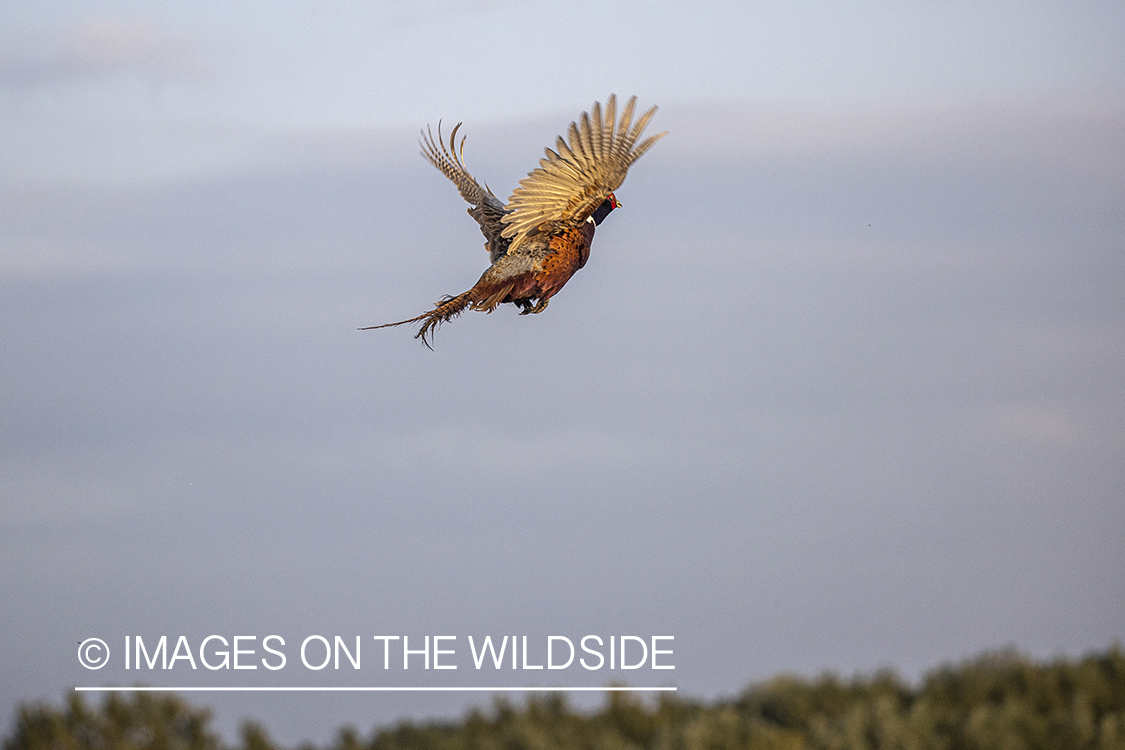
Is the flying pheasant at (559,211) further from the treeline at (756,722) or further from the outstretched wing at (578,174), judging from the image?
the treeline at (756,722)

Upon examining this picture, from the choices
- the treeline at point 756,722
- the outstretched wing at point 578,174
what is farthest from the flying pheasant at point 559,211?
the treeline at point 756,722

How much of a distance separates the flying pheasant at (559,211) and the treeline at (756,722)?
5.26m

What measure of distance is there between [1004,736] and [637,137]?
24.1ft

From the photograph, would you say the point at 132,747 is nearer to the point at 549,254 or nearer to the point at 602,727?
the point at 602,727

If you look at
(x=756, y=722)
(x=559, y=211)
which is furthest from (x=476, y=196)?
(x=756, y=722)

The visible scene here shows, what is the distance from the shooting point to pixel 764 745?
7750 mm

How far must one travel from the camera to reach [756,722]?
8.20 meters

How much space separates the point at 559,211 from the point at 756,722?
22.3 feet

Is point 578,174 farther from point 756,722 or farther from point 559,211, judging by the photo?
point 756,722

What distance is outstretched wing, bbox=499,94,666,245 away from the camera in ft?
42.8

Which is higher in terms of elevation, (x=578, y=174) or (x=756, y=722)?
(x=578, y=174)

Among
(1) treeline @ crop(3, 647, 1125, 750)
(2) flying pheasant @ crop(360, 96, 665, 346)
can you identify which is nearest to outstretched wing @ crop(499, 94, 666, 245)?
(2) flying pheasant @ crop(360, 96, 665, 346)

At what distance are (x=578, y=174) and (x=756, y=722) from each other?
6.94 m

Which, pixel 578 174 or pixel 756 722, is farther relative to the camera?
pixel 578 174
